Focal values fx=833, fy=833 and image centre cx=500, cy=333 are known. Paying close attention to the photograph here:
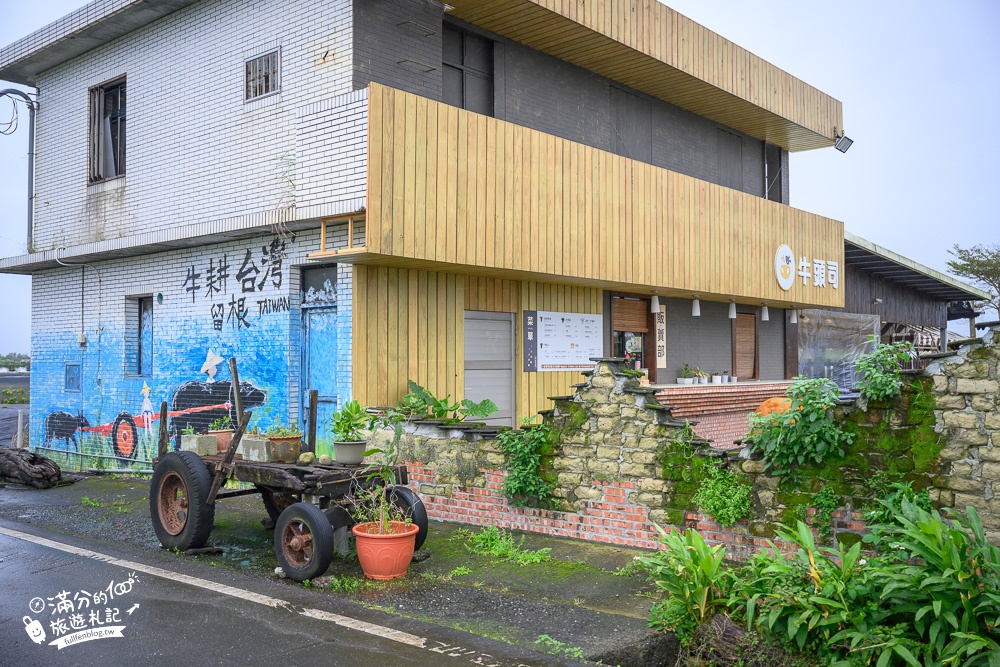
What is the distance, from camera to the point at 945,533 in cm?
511

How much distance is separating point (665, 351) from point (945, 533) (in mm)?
12265

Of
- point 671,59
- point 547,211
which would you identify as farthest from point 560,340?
point 671,59

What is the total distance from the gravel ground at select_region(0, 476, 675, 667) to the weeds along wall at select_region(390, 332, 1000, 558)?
392 mm

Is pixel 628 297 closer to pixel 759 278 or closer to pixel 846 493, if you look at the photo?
pixel 759 278

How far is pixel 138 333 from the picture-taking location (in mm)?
15266

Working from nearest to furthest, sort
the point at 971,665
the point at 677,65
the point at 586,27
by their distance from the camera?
1. the point at 971,665
2. the point at 586,27
3. the point at 677,65

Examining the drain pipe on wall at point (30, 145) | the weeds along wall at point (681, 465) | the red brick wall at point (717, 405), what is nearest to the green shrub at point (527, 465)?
the weeds along wall at point (681, 465)

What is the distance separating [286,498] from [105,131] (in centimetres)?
983

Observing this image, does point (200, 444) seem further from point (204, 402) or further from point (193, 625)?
point (204, 402)

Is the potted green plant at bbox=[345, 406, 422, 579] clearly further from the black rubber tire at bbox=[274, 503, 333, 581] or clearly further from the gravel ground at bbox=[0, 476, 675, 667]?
the black rubber tire at bbox=[274, 503, 333, 581]

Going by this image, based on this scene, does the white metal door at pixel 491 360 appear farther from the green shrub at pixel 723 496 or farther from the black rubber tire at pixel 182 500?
the green shrub at pixel 723 496

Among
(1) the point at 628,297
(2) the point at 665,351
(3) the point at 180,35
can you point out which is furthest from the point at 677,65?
(3) the point at 180,35

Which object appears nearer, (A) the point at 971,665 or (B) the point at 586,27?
(A) the point at 971,665

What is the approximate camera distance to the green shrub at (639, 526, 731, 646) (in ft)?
18.0
